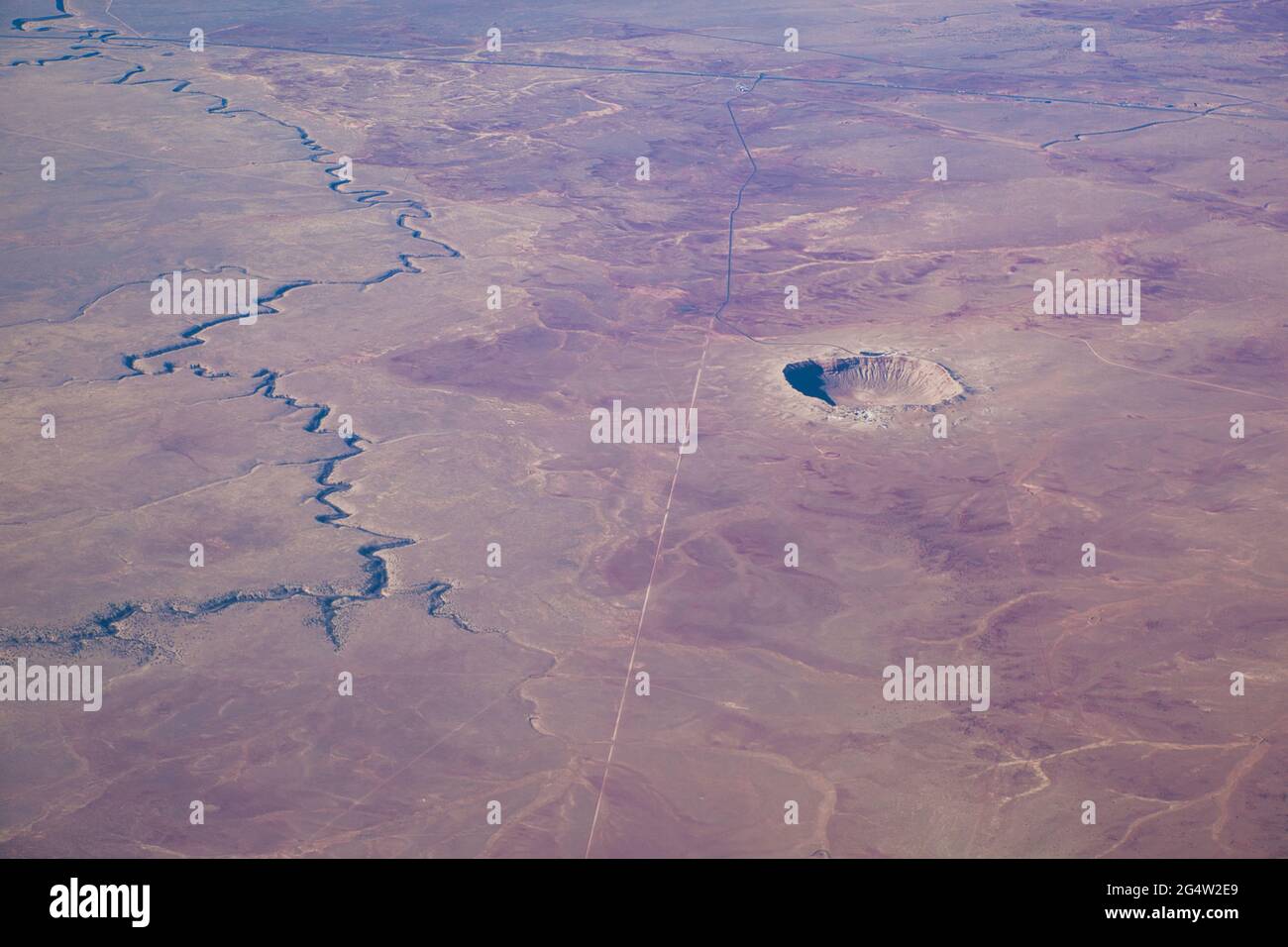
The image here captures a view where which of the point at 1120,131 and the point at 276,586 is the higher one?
the point at 1120,131

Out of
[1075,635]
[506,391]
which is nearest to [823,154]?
[506,391]

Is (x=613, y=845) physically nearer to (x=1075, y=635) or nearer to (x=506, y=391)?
(x=1075, y=635)

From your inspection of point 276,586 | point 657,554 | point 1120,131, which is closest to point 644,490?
point 657,554

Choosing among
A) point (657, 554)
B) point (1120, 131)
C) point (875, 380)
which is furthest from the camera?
point (1120, 131)

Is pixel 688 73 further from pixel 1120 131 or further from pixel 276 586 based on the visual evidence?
pixel 276 586

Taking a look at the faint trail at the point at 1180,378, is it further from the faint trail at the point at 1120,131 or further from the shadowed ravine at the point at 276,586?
the faint trail at the point at 1120,131

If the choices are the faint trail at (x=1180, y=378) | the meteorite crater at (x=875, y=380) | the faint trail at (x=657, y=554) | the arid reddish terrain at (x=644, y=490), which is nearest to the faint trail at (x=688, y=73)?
the arid reddish terrain at (x=644, y=490)
